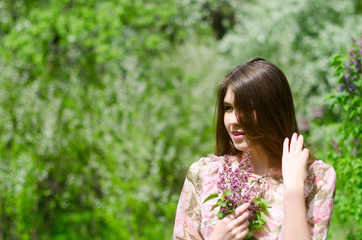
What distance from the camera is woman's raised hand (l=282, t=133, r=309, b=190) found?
1558 mm

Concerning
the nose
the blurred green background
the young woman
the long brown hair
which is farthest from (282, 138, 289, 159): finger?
the blurred green background

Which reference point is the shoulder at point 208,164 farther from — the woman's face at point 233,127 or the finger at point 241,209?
the finger at point 241,209

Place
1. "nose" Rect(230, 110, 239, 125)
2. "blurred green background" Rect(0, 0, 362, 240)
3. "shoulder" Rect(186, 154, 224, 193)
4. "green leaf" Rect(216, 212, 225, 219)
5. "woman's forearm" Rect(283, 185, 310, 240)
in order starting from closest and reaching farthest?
"woman's forearm" Rect(283, 185, 310, 240), "green leaf" Rect(216, 212, 225, 219), "nose" Rect(230, 110, 239, 125), "shoulder" Rect(186, 154, 224, 193), "blurred green background" Rect(0, 0, 362, 240)

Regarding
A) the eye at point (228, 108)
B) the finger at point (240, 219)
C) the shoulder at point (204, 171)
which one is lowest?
the finger at point (240, 219)

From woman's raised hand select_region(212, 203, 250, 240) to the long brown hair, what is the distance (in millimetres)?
306

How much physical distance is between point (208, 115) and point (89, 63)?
2.39 metres

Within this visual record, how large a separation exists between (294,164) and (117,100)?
16.3ft

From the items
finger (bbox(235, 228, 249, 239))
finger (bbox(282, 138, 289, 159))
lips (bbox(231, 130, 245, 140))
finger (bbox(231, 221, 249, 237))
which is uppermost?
lips (bbox(231, 130, 245, 140))

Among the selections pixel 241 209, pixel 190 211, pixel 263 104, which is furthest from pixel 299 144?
pixel 190 211

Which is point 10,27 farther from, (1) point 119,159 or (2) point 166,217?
(2) point 166,217

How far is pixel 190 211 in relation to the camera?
1.85m

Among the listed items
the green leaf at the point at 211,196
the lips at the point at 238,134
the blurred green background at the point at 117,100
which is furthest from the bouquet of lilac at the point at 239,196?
the blurred green background at the point at 117,100

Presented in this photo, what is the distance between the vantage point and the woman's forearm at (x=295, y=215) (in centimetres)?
152

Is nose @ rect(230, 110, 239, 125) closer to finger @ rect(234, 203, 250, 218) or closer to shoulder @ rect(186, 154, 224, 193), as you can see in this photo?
shoulder @ rect(186, 154, 224, 193)
